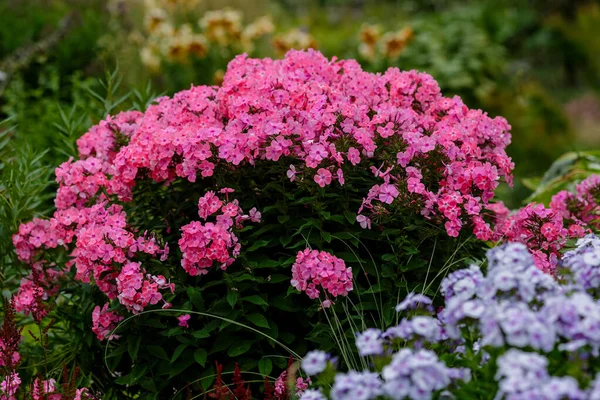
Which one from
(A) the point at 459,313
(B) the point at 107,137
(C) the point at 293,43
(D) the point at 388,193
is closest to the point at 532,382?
(A) the point at 459,313

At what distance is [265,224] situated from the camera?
292 cm

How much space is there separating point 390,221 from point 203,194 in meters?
0.73

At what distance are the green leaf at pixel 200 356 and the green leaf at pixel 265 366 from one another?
0.63 ft

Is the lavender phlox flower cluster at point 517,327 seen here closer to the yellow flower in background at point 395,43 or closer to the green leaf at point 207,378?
the green leaf at point 207,378

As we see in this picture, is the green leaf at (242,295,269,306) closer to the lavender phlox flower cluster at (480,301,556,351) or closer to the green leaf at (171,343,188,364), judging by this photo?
the green leaf at (171,343,188,364)

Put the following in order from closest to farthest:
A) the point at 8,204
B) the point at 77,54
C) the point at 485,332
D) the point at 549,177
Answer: the point at 485,332 → the point at 8,204 → the point at 549,177 → the point at 77,54

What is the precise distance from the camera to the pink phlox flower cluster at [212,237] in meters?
2.65

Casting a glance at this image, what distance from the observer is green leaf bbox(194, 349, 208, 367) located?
2684mm

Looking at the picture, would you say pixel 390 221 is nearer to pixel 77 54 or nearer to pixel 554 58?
pixel 77 54

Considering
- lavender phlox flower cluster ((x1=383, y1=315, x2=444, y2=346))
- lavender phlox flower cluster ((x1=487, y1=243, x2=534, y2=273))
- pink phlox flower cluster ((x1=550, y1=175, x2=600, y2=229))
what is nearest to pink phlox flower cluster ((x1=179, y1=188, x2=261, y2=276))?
lavender phlox flower cluster ((x1=383, y1=315, x2=444, y2=346))

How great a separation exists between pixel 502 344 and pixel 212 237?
3.84ft

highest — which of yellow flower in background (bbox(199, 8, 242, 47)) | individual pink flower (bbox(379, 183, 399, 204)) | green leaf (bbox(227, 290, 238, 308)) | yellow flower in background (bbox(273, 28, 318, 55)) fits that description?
yellow flower in background (bbox(199, 8, 242, 47))

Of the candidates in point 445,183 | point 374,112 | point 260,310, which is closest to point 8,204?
point 260,310

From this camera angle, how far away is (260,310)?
283 centimetres
